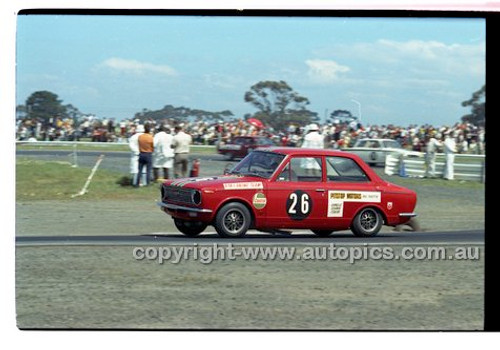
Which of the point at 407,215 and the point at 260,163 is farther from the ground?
the point at 260,163

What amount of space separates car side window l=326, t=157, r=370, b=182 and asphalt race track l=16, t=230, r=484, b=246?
1.25 feet

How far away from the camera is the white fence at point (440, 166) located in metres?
5.48

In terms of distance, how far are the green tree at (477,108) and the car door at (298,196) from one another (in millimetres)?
929

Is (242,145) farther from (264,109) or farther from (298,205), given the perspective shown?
(298,205)

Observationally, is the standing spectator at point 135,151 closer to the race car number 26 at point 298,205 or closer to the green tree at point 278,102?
the green tree at point 278,102

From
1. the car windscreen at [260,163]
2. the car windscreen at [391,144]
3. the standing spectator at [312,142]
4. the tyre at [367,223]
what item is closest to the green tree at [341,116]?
the standing spectator at [312,142]

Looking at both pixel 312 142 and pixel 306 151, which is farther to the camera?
pixel 306 151

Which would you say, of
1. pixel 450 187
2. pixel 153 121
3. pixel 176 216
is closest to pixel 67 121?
pixel 153 121

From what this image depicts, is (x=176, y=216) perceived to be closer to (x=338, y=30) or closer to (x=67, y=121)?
(x=67, y=121)

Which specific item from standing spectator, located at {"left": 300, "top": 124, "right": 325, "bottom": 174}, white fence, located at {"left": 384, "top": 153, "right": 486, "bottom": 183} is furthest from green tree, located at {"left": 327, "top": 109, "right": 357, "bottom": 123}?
white fence, located at {"left": 384, "top": 153, "right": 486, "bottom": 183}

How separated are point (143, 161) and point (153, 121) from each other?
0.26 meters

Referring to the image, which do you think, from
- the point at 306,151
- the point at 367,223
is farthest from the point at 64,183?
the point at 367,223

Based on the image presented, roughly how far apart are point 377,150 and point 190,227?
117cm

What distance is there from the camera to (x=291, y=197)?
6.13 metres
